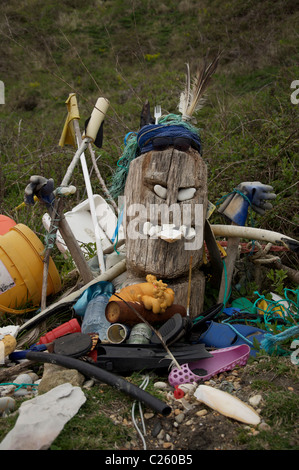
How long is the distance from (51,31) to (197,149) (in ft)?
30.8

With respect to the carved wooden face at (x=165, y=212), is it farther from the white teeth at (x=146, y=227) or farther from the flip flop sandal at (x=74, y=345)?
the flip flop sandal at (x=74, y=345)

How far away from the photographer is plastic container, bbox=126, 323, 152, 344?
2.46 metres

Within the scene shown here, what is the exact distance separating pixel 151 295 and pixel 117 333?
0.28m

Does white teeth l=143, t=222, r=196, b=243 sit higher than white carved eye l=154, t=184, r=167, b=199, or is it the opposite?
white carved eye l=154, t=184, r=167, b=199

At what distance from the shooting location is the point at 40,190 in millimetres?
3053

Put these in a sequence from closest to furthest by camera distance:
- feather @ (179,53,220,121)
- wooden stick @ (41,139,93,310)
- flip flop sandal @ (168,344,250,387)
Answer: flip flop sandal @ (168,344,250,387) < wooden stick @ (41,139,93,310) < feather @ (179,53,220,121)

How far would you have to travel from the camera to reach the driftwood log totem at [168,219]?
2.81 m

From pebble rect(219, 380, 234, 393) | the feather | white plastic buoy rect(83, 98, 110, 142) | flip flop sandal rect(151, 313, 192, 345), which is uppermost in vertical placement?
the feather

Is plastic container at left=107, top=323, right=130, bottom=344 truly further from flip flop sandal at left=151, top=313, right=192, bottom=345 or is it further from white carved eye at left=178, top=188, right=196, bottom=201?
white carved eye at left=178, top=188, right=196, bottom=201

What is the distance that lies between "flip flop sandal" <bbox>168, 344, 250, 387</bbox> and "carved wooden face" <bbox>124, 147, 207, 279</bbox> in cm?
63

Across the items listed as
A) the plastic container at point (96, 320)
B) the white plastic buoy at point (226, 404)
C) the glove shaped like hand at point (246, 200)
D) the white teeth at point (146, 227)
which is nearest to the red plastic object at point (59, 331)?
the plastic container at point (96, 320)

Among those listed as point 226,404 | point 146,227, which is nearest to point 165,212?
point 146,227

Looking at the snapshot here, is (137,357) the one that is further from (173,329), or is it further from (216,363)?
(216,363)

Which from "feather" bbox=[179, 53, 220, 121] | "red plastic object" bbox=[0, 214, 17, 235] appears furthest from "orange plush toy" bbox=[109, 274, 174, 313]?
"red plastic object" bbox=[0, 214, 17, 235]
